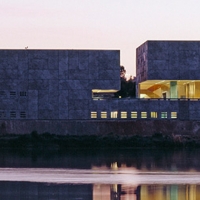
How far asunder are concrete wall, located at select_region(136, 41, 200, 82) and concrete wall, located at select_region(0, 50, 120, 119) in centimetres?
669

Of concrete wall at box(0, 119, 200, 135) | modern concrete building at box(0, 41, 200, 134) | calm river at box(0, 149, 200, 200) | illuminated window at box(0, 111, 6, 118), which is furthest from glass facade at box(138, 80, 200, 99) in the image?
calm river at box(0, 149, 200, 200)

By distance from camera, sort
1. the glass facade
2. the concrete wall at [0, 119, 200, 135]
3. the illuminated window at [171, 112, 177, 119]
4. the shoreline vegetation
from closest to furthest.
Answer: the shoreline vegetation
the concrete wall at [0, 119, 200, 135]
the illuminated window at [171, 112, 177, 119]
the glass facade

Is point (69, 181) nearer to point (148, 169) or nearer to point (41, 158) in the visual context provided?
point (148, 169)

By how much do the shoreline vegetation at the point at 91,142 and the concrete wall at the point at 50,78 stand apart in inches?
278

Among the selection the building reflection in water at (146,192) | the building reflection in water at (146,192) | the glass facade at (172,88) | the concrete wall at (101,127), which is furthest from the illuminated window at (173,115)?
the building reflection in water at (146,192)

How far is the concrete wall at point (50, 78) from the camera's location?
106 meters

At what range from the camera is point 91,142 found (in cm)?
9775

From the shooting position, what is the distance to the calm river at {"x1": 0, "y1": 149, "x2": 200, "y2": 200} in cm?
4253

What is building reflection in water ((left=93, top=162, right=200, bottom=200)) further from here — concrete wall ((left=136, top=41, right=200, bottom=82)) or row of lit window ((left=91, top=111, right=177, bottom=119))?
concrete wall ((left=136, top=41, right=200, bottom=82))

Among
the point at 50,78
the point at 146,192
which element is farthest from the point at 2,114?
the point at 146,192

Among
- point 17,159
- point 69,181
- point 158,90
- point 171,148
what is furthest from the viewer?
point 158,90

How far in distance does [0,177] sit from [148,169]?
41.8 feet

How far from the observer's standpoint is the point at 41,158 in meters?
73.7

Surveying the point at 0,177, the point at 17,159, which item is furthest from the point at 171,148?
the point at 0,177
